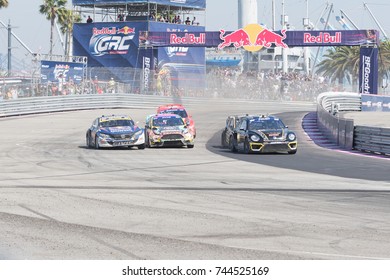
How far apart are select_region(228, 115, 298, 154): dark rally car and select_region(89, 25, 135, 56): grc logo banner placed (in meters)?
41.9

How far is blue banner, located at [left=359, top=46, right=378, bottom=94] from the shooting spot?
186 ft

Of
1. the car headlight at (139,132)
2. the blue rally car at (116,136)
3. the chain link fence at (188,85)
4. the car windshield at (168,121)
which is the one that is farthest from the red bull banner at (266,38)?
the car headlight at (139,132)

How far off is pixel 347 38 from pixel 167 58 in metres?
17.1

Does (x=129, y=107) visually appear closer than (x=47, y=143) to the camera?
No

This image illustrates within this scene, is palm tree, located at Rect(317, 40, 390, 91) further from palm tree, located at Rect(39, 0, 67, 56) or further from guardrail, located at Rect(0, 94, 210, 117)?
guardrail, located at Rect(0, 94, 210, 117)

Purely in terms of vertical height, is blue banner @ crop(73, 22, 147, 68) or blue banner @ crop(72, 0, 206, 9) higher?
blue banner @ crop(72, 0, 206, 9)

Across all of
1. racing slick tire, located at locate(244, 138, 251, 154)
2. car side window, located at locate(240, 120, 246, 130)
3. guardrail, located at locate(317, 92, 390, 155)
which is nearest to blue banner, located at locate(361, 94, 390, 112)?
guardrail, located at locate(317, 92, 390, 155)

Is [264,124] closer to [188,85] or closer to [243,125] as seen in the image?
[243,125]

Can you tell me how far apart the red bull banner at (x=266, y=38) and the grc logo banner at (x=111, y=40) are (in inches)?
408

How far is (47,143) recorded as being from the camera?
109ft

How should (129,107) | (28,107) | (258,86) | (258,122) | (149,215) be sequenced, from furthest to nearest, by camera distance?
(258,86), (129,107), (28,107), (258,122), (149,215)
